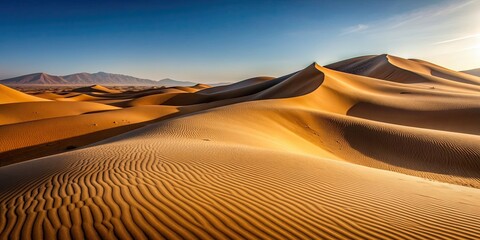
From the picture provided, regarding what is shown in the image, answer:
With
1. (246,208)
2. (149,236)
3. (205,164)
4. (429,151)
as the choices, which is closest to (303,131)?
(429,151)

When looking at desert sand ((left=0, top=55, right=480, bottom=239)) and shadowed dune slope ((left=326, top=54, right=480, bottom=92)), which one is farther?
shadowed dune slope ((left=326, top=54, right=480, bottom=92))

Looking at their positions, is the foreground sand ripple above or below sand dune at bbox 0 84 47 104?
below

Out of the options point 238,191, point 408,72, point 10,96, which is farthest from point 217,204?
point 408,72

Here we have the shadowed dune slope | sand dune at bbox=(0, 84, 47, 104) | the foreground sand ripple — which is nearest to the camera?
the foreground sand ripple

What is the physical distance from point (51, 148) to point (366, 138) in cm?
1620

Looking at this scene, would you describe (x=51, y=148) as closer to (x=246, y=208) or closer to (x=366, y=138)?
(x=246, y=208)

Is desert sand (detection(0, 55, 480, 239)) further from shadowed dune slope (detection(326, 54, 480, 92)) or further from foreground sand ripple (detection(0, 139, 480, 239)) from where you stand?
shadowed dune slope (detection(326, 54, 480, 92))

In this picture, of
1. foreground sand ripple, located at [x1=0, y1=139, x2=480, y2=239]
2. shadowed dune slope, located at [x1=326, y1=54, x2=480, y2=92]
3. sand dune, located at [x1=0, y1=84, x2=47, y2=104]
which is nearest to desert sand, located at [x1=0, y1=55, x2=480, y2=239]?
foreground sand ripple, located at [x1=0, y1=139, x2=480, y2=239]

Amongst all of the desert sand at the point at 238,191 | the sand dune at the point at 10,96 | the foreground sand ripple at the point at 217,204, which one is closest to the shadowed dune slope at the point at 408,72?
the desert sand at the point at 238,191

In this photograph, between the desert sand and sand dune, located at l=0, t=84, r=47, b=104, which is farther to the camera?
sand dune, located at l=0, t=84, r=47, b=104

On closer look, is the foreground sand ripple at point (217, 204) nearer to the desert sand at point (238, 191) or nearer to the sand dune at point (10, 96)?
the desert sand at point (238, 191)

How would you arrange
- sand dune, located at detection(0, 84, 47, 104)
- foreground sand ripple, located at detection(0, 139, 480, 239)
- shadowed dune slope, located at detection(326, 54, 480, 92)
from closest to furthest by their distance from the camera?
foreground sand ripple, located at detection(0, 139, 480, 239) < sand dune, located at detection(0, 84, 47, 104) < shadowed dune slope, located at detection(326, 54, 480, 92)

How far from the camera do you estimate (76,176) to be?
16.1 feet

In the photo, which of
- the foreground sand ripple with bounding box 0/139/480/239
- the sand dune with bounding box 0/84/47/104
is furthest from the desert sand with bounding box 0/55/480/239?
the sand dune with bounding box 0/84/47/104
